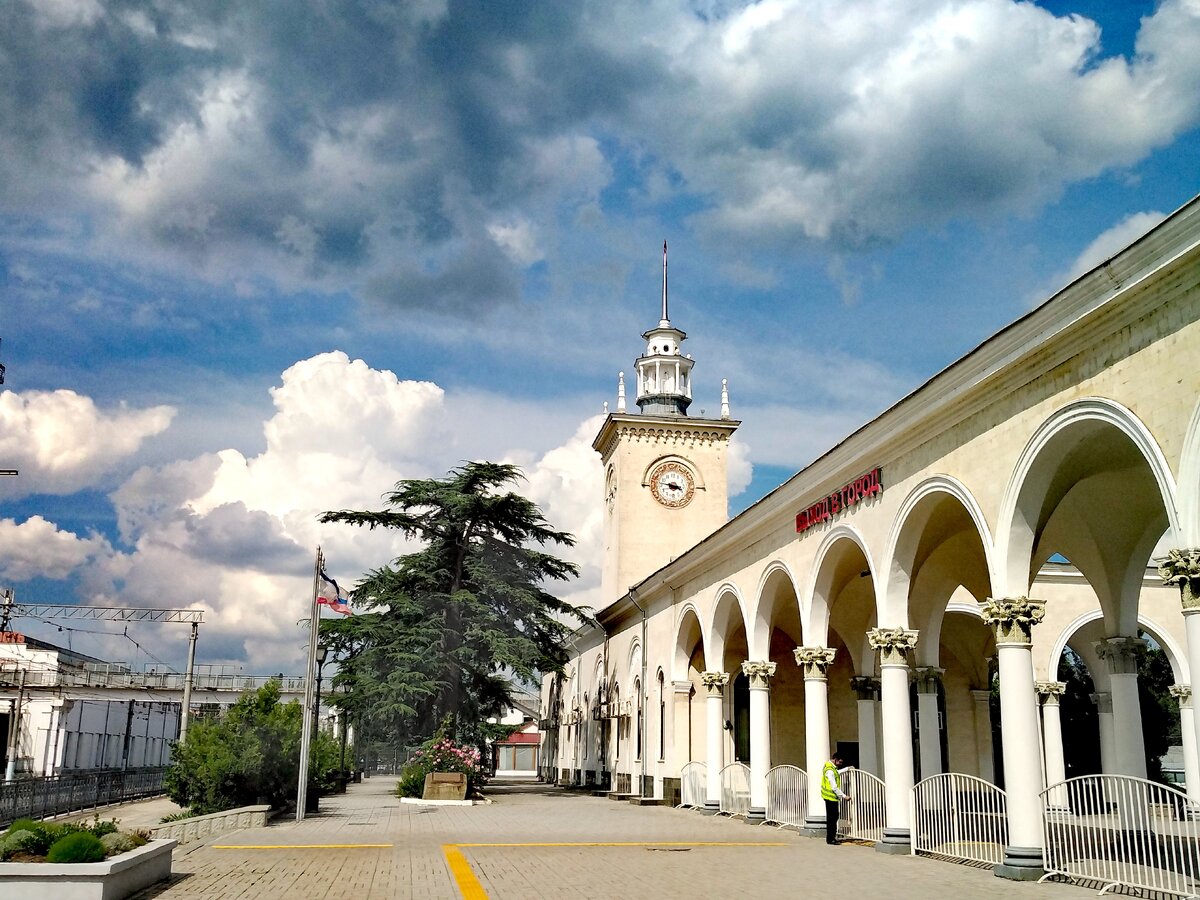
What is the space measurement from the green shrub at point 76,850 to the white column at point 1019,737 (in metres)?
10.4

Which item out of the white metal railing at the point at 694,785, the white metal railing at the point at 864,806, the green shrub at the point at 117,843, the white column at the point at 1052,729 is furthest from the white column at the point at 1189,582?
the white metal railing at the point at 694,785

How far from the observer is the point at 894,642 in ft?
55.1

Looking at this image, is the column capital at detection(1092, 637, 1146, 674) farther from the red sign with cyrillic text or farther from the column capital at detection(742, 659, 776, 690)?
the column capital at detection(742, 659, 776, 690)

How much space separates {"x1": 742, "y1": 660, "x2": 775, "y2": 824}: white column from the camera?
871 inches

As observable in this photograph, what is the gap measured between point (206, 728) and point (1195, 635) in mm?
18216

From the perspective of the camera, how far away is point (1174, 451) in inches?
419

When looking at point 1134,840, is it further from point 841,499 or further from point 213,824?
point 213,824

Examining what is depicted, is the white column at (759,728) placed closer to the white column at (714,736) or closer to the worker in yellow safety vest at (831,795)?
the white column at (714,736)

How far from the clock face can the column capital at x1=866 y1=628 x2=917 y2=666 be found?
26107mm

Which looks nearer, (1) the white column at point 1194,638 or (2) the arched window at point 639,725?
(1) the white column at point 1194,638

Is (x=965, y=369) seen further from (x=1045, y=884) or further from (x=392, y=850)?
(x=392, y=850)

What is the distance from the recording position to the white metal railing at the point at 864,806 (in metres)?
17.3

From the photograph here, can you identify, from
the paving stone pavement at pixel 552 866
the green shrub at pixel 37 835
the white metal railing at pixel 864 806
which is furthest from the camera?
the white metal railing at pixel 864 806

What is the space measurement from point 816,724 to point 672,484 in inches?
936
